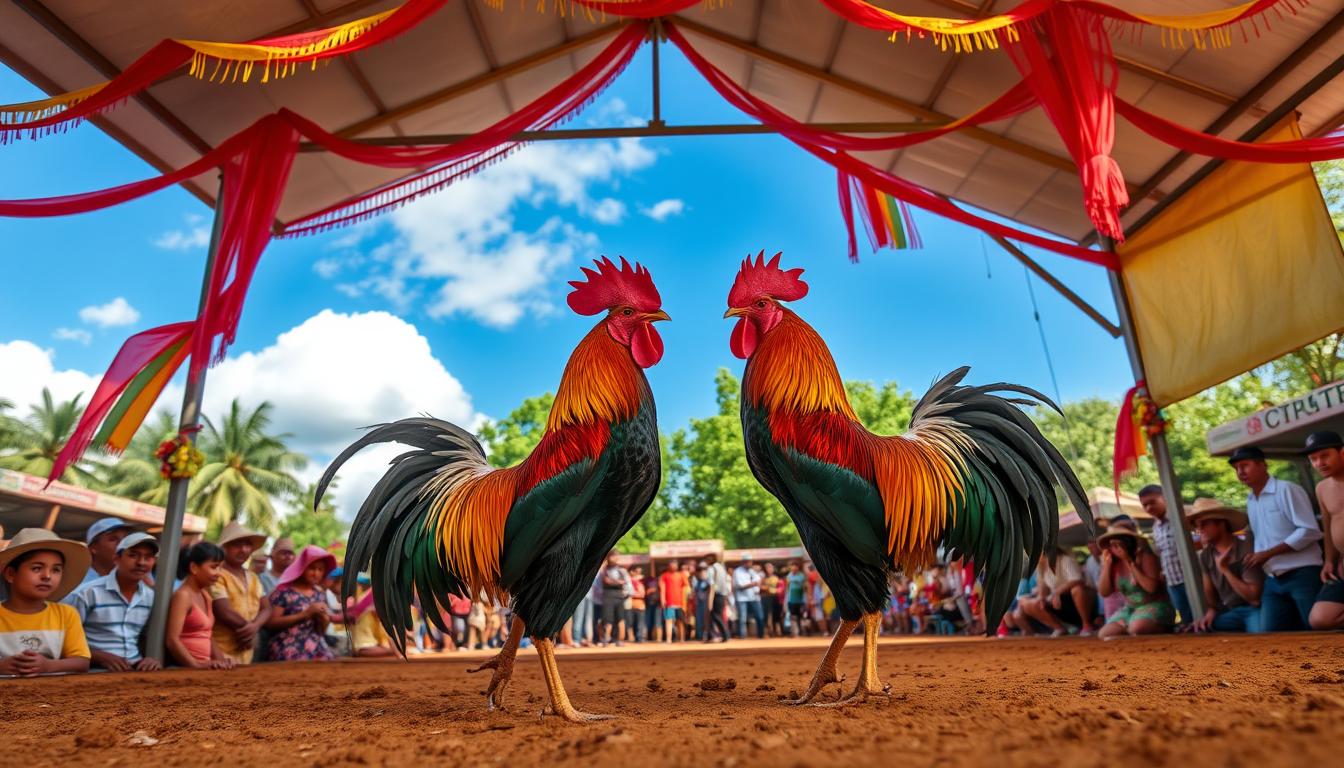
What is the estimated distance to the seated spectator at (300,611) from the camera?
279 inches

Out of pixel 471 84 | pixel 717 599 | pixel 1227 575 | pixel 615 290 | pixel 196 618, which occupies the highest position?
pixel 471 84

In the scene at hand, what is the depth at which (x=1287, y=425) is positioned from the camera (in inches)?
318

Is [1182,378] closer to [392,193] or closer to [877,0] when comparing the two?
[877,0]

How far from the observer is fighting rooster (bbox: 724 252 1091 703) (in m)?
2.89

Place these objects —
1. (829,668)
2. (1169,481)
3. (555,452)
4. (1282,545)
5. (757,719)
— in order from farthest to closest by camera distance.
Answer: (1169,481), (1282,545), (829,668), (555,452), (757,719)

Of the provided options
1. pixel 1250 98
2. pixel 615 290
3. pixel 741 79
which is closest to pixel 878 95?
pixel 741 79

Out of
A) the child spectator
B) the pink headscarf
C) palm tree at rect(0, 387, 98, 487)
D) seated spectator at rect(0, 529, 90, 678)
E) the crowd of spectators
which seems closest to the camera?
seated spectator at rect(0, 529, 90, 678)

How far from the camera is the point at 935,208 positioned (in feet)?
23.6

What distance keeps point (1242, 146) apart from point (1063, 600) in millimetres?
5515

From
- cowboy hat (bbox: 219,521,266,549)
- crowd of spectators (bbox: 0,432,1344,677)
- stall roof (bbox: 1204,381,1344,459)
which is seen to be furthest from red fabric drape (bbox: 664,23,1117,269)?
cowboy hat (bbox: 219,521,266,549)

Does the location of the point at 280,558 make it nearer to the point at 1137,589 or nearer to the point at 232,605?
the point at 232,605

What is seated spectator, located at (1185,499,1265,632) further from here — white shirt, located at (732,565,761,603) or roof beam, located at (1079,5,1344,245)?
white shirt, located at (732,565,761,603)

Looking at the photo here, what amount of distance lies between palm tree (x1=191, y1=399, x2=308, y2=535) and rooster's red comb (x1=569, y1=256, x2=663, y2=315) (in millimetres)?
33995

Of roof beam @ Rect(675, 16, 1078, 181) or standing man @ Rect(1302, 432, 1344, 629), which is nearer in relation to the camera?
standing man @ Rect(1302, 432, 1344, 629)
